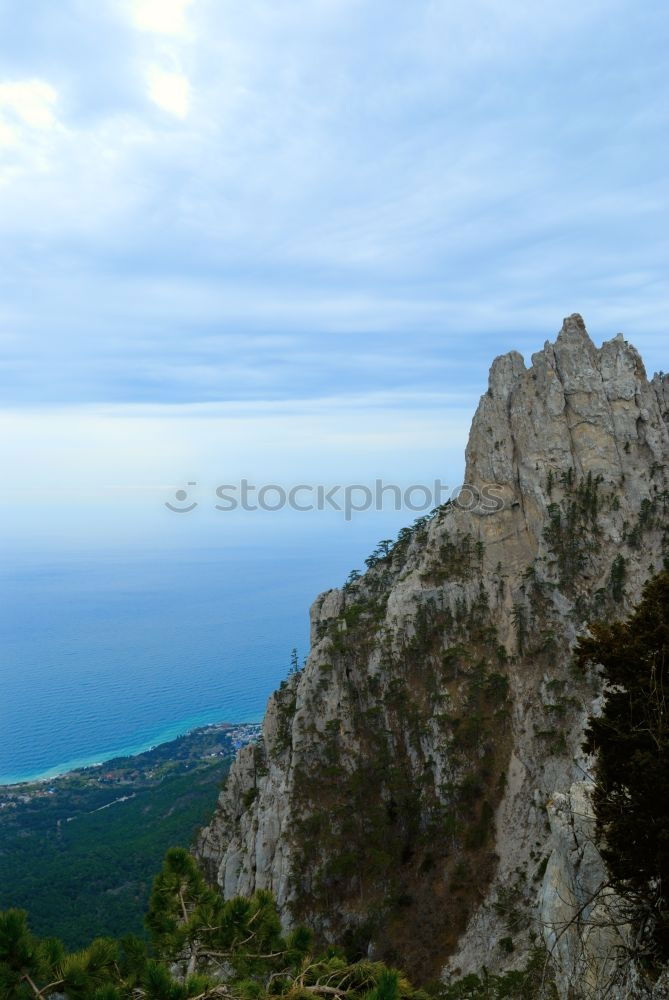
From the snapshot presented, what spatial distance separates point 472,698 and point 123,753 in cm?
9121

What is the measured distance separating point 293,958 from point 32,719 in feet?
430

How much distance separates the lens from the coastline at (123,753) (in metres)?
96.0

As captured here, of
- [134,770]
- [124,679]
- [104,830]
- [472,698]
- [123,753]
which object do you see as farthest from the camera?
[124,679]

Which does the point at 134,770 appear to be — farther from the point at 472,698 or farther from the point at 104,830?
the point at 472,698

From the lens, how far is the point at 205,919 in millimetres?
10844

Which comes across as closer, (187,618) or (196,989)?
(196,989)

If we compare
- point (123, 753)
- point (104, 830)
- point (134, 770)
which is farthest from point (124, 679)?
point (104, 830)

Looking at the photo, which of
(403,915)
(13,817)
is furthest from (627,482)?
(13,817)

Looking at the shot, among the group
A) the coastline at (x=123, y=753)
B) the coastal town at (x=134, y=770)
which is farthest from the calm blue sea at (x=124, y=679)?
the coastal town at (x=134, y=770)

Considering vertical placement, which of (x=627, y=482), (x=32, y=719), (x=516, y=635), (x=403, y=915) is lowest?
(x=32, y=719)

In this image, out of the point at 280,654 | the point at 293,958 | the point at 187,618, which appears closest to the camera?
A: the point at 293,958

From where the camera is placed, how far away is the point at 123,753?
109 metres

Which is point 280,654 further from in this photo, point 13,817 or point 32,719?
point 13,817

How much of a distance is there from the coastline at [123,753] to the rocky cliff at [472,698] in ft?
211
